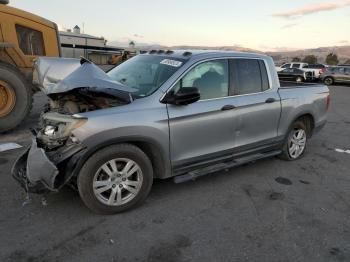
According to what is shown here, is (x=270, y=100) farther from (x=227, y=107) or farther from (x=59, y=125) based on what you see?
(x=59, y=125)

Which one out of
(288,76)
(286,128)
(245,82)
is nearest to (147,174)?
(245,82)

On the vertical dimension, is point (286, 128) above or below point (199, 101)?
below

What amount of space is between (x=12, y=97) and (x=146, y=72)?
377 cm

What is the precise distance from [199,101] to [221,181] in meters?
1.30

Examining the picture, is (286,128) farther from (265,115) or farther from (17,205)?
(17,205)

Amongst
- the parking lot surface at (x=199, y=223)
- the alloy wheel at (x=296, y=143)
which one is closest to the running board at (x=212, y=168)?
the parking lot surface at (x=199, y=223)

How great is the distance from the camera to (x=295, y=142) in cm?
564

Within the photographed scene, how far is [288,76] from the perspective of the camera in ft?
96.3

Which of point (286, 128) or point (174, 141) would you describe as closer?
point (174, 141)

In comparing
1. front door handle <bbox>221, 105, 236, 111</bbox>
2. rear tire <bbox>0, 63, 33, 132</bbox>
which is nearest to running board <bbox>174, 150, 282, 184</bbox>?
front door handle <bbox>221, 105, 236, 111</bbox>

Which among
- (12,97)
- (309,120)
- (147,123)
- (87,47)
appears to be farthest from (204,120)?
(87,47)

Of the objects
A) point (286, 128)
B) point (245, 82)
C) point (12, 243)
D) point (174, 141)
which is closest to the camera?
point (12, 243)

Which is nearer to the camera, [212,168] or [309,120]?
[212,168]

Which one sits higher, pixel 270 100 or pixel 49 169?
pixel 270 100
